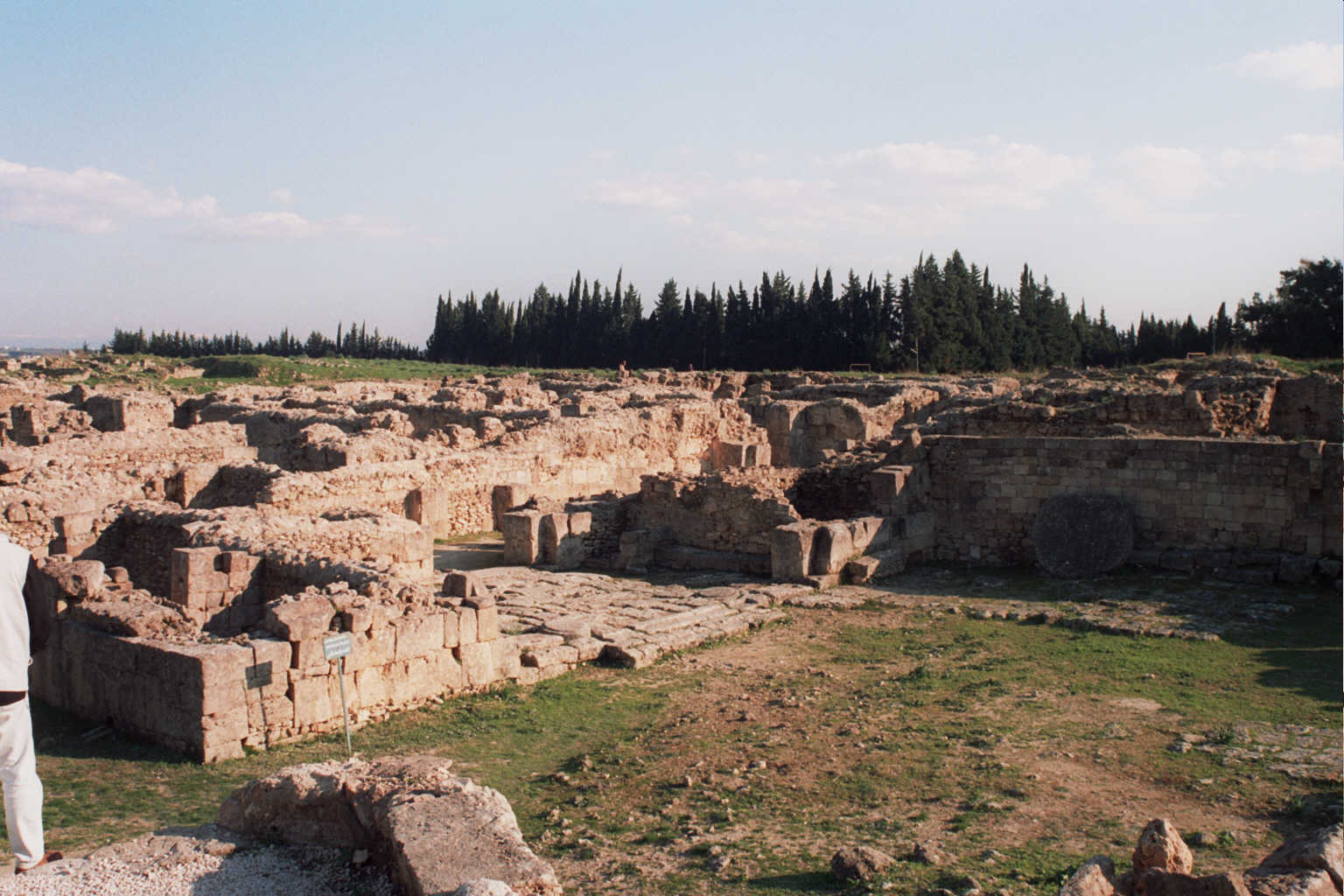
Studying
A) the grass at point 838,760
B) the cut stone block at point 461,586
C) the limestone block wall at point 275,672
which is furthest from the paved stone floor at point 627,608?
the limestone block wall at point 275,672

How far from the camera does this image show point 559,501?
698 inches

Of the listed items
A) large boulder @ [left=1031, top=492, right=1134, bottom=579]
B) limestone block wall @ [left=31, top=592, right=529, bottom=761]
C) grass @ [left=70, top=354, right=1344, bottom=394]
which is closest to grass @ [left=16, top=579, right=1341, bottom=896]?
limestone block wall @ [left=31, top=592, right=529, bottom=761]

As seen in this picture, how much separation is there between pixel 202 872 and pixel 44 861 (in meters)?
1.04

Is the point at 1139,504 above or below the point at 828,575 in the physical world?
above

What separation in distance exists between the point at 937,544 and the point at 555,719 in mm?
9533

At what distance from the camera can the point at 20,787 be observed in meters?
5.67

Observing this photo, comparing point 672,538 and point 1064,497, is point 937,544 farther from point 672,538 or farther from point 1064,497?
point 672,538

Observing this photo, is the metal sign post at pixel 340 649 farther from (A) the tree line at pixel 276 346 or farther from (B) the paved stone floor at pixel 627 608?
(A) the tree line at pixel 276 346

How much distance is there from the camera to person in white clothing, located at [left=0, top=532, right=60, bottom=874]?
Result: 18.4ft

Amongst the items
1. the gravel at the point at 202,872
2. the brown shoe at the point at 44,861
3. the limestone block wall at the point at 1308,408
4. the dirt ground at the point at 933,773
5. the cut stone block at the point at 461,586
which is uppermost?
the limestone block wall at the point at 1308,408

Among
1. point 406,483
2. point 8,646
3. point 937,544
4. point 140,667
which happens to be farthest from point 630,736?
point 406,483

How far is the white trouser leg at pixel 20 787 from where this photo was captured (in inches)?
222

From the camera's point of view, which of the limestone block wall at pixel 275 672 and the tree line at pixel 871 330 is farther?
the tree line at pixel 871 330

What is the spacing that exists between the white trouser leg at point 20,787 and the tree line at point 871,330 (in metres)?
42.1
